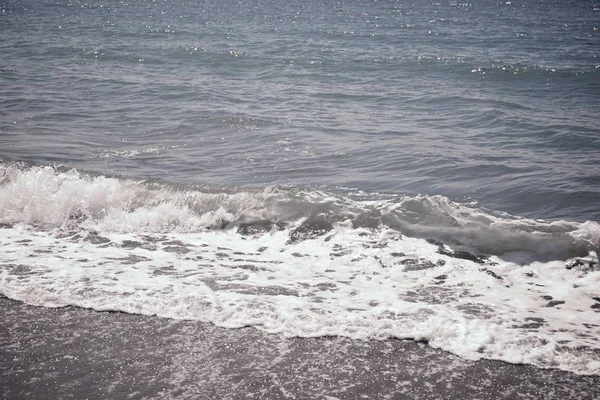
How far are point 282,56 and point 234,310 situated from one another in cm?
1793

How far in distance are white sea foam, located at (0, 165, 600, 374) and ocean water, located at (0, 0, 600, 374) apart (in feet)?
0.08

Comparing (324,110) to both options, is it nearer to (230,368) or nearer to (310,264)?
(310,264)

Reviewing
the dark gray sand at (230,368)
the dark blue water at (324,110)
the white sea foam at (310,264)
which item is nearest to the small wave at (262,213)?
the white sea foam at (310,264)

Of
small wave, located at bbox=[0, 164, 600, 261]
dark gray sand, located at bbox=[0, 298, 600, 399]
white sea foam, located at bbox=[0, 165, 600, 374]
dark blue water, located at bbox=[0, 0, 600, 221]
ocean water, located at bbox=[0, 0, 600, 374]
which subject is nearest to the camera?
dark gray sand, located at bbox=[0, 298, 600, 399]

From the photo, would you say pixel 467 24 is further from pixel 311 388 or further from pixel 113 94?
pixel 311 388

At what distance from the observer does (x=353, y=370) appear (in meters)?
4.14

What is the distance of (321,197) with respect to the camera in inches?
310

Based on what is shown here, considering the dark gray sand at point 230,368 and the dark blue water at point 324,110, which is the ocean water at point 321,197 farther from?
the dark gray sand at point 230,368

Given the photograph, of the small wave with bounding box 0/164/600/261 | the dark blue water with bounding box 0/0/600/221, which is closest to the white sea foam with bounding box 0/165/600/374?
the small wave with bounding box 0/164/600/261

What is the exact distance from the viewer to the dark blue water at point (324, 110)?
30.7ft

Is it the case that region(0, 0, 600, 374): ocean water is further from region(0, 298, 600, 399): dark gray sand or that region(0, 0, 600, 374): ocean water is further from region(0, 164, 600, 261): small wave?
region(0, 298, 600, 399): dark gray sand

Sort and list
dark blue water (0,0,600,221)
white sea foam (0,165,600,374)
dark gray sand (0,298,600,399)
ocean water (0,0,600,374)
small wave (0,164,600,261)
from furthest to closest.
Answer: dark blue water (0,0,600,221)
small wave (0,164,600,261)
ocean water (0,0,600,374)
white sea foam (0,165,600,374)
dark gray sand (0,298,600,399)

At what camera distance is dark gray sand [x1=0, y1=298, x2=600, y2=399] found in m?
3.89

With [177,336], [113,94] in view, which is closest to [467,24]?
[113,94]
